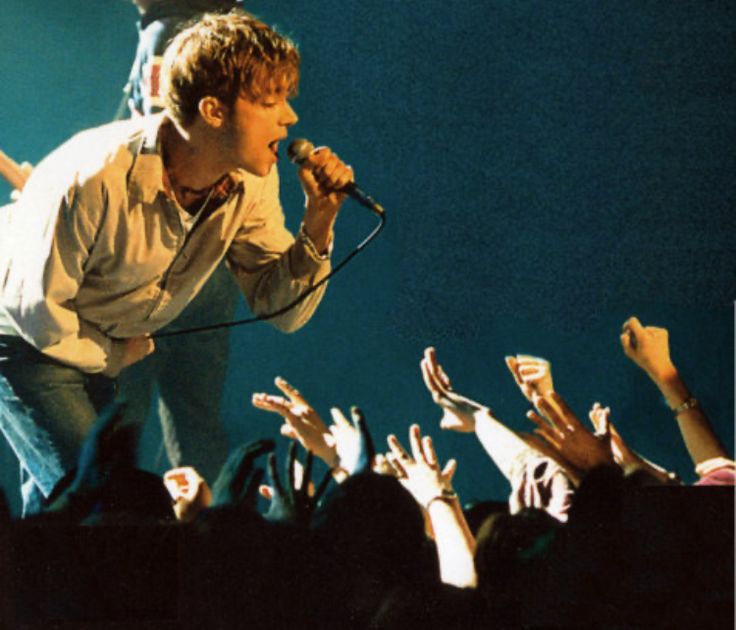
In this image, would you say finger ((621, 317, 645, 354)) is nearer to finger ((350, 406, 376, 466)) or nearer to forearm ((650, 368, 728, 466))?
forearm ((650, 368, 728, 466))

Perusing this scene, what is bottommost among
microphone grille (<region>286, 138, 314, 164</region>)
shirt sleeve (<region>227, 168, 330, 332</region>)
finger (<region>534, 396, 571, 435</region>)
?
finger (<region>534, 396, 571, 435</region>)

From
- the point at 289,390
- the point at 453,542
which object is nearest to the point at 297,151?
the point at 289,390

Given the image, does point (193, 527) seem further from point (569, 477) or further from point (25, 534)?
point (569, 477)

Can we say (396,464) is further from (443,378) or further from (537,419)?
(537,419)

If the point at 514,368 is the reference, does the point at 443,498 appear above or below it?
below

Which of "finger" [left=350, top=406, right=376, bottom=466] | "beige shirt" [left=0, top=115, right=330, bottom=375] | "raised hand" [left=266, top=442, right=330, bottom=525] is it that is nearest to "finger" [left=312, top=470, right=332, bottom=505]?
"raised hand" [left=266, top=442, right=330, bottom=525]

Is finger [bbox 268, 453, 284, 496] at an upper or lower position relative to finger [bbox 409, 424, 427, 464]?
lower

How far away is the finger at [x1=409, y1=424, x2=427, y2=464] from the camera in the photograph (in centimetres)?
286

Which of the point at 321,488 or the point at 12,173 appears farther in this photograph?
the point at 321,488

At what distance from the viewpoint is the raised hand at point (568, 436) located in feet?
9.40

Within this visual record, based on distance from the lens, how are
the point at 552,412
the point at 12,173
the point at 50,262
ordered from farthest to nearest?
the point at 552,412, the point at 12,173, the point at 50,262

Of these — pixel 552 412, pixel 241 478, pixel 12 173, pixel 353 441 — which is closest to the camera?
pixel 12 173

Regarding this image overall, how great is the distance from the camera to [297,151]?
263 cm

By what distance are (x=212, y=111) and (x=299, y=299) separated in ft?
1.73
